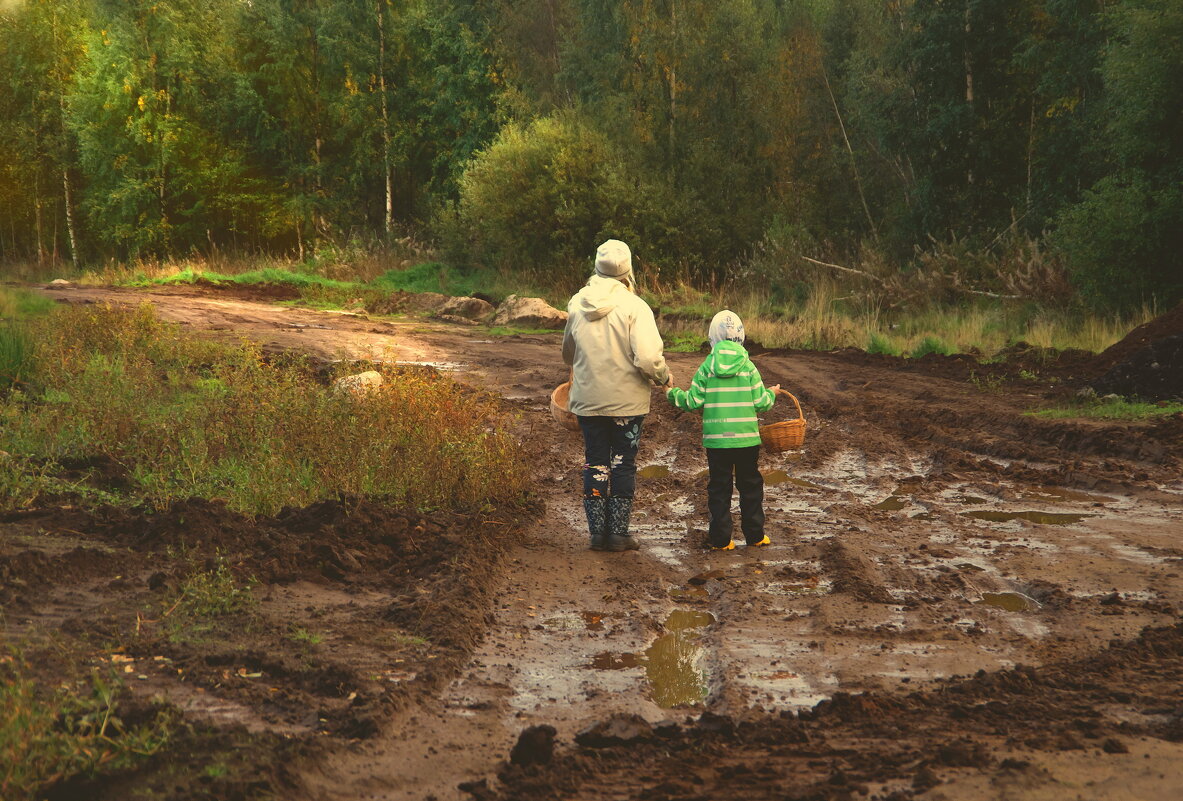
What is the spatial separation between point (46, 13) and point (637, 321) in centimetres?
4888

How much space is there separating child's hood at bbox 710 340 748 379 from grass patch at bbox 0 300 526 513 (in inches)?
81.1

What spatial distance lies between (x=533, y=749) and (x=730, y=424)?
4.13m

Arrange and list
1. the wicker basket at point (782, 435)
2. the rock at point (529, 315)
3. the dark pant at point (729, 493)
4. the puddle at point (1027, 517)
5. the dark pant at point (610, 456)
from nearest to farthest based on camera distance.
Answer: the dark pant at point (729, 493), the dark pant at point (610, 456), the wicker basket at point (782, 435), the puddle at point (1027, 517), the rock at point (529, 315)

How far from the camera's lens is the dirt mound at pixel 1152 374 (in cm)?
1301

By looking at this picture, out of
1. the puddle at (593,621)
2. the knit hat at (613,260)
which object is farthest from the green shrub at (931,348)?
the puddle at (593,621)

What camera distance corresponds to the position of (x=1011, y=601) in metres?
6.31

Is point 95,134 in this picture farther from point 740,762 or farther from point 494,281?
point 740,762

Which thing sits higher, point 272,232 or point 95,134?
point 95,134

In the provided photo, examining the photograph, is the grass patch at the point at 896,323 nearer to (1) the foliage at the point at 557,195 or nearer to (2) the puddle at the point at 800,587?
(1) the foliage at the point at 557,195

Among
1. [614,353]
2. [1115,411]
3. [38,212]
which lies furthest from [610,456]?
[38,212]

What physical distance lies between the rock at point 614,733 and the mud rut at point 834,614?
0.09m

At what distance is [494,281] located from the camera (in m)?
33.0

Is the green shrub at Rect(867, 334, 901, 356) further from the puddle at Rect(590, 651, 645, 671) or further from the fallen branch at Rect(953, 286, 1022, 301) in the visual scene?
the puddle at Rect(590, 651, 645, 671)

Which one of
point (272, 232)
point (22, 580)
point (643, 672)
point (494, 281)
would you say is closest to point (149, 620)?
point (22, 580)
